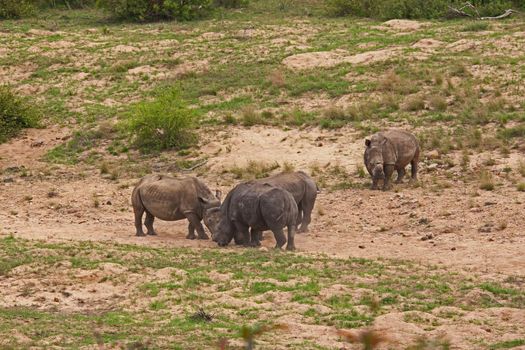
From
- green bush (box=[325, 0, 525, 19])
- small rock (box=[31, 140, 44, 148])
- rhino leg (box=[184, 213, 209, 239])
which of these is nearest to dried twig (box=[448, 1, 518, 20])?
green bush (box=[325, 0, 525, 19])

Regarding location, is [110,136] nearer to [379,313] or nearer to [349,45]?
[349,45]

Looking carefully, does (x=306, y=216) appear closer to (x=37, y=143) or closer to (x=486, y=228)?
(x=486, y=228)

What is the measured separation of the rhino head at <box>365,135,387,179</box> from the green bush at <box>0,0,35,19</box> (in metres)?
19.5

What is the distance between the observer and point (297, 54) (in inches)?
1185

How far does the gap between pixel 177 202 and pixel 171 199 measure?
10cm

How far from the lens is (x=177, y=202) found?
60.4ft

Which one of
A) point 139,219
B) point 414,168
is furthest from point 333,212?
point 139,219

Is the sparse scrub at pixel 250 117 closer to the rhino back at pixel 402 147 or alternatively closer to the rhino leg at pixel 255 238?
the rhino back at pixel 402 147

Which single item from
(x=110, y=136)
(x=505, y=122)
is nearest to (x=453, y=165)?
(x=505, y=122)

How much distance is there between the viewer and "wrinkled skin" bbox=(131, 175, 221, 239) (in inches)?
725

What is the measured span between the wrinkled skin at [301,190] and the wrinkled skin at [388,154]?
2.42m

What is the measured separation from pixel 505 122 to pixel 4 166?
1034 cm

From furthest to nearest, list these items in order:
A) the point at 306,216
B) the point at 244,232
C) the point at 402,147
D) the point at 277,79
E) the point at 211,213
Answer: the point at 277,79 → the point at 402,147 → the point at 306,216 → the point at 211,213 → the point at 244,232

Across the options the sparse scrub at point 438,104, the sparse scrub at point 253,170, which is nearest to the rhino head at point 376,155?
the sparse scrub at point 253,170
